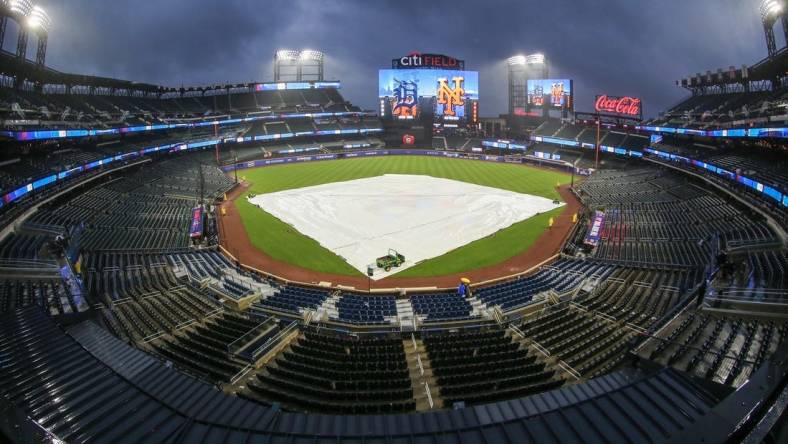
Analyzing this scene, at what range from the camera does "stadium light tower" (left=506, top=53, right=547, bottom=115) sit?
315ft

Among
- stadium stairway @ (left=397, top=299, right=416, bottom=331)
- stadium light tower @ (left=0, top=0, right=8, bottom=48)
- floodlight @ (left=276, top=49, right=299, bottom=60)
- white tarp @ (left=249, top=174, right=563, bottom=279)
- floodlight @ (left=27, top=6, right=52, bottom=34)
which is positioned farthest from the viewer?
floodlight @ (left=276, top=49, right=299, bottom=60)

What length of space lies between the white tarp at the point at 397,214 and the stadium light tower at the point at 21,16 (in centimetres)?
3101

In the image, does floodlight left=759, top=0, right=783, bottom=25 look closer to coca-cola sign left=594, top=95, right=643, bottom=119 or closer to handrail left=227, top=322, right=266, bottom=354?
coca-cola sign left=594, top=95, right=643, bottom=119


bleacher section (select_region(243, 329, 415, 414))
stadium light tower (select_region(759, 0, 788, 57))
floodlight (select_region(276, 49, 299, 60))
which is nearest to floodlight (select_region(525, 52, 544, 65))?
stadium light tower (select_region(759, 0, 788, 57))

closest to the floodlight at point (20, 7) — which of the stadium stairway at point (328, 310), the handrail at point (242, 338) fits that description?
the stadium stairway at point (328, 310)

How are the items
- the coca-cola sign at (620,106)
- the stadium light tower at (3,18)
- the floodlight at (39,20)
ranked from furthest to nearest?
the coca-cola sign at (620,106) < the floodlight at (39,20) < the stadium light tower at (3,18)

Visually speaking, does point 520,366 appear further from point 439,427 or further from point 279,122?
point 279,122

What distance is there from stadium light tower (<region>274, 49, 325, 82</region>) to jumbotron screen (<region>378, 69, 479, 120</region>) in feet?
83.5

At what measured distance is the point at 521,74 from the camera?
9788 centimetres

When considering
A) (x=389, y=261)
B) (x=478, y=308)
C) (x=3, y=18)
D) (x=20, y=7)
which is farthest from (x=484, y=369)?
(x=3, y=18)

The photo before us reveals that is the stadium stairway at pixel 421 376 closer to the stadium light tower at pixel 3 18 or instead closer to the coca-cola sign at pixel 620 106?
the stadium light tower at pixel 3 18

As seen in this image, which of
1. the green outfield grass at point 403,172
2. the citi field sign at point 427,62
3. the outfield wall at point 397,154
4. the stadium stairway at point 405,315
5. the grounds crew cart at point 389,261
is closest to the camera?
the stadium stairway at point 405,315

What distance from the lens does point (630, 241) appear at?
1334 inches

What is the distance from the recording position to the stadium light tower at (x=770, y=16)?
4278 cm
